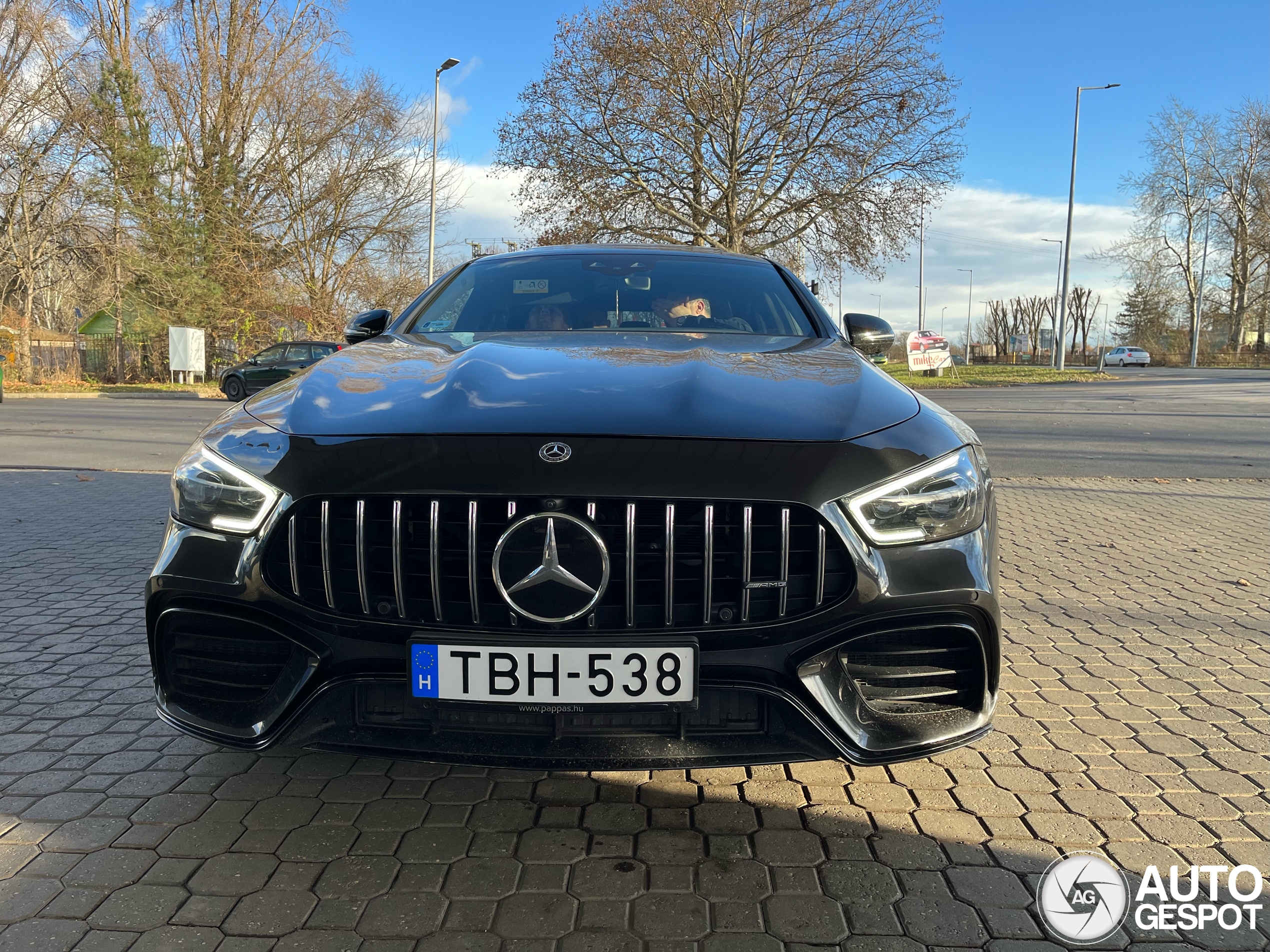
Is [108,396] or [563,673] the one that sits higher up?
[563,673]

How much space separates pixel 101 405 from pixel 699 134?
722 inches

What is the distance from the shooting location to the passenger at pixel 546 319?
337 cm

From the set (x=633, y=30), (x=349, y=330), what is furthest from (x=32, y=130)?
(x=349, y=330)

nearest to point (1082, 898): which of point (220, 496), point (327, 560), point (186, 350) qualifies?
point (327, 560)

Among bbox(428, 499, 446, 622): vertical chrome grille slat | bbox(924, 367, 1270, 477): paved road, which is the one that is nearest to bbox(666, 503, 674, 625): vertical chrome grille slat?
bbox(428, 499, 446, 622): vertical chrome grille slat

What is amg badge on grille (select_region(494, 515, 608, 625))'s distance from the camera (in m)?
1.97

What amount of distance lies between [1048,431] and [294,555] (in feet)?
43.3

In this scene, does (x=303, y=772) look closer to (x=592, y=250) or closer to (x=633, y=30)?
(x=592, y=250)

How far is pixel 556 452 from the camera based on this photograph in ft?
6.63

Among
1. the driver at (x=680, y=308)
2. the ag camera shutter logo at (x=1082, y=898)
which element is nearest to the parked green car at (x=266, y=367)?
the driver at (x=680, y=308)

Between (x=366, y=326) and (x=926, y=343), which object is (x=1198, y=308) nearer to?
(x=926, y=343)

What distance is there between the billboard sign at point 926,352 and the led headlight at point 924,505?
27.3 metres

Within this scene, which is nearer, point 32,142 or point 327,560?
point 327,560

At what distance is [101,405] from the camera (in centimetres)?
2122
